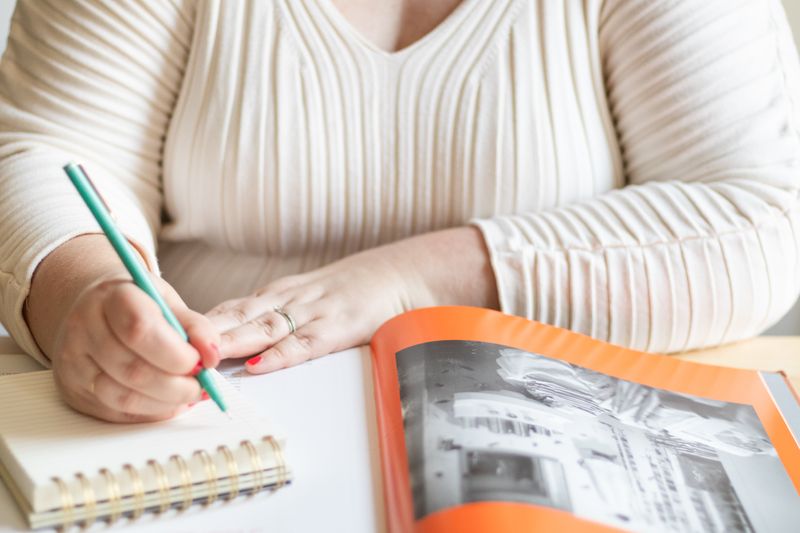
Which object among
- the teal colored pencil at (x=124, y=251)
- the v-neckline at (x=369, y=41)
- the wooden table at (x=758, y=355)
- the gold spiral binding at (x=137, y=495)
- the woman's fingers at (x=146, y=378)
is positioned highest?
the v-neckline at (x=369, y=41)

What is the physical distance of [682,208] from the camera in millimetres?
720

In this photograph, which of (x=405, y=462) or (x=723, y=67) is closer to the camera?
(x=405, y=462)

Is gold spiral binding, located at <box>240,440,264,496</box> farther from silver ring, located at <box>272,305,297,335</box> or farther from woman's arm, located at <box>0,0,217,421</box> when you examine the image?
silver ring, located at <box>272,305,297,335</box>

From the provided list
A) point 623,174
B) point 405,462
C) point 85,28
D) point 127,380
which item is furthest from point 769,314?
point 85,28

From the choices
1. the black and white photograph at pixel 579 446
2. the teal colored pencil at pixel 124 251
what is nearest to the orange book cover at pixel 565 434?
the black and white photograph at pixel 579 446

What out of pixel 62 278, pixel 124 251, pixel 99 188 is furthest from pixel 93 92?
pixel 124 251

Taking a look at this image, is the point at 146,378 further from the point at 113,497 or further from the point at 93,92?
the point at 93,92

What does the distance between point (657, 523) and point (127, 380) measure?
28 centimetres

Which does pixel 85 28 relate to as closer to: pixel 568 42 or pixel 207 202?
pixel 207 202

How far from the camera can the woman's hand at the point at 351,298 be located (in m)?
0.60

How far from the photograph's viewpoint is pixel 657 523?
41 centimetres

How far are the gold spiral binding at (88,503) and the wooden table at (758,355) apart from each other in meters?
0.47

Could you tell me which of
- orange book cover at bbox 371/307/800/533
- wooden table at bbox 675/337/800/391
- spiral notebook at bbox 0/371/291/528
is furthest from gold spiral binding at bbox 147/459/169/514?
wooden table at bbox 675/337/800/391

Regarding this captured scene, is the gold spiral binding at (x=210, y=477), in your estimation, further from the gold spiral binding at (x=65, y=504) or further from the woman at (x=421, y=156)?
the woman at (x=421, y=156)
